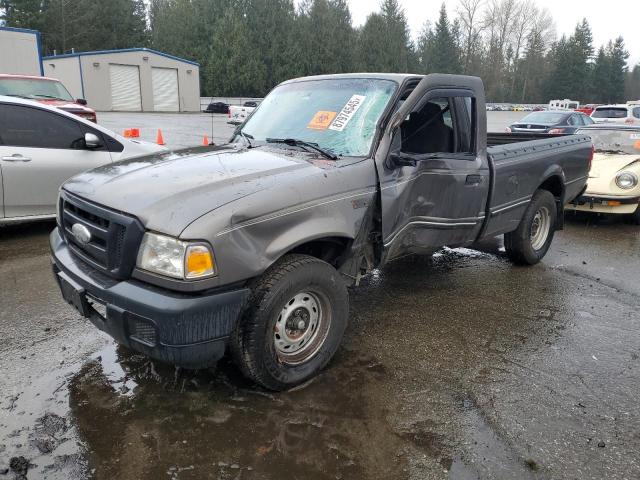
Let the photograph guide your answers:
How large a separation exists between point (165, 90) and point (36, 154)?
41215 millimetres

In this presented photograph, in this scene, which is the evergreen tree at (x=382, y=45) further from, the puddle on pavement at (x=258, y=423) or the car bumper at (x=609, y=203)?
the puddle on pavement at (x=258, y=423)

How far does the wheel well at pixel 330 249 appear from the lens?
10.8 ft

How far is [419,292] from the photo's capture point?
193 inches

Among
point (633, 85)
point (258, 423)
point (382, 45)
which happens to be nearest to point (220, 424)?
point (258, 423)

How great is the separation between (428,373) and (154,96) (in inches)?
1739

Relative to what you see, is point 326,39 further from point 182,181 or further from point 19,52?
point 182,181

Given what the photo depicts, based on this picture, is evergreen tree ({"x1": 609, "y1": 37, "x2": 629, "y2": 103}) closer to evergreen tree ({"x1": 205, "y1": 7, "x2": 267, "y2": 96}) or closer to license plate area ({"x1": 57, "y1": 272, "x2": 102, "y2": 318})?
evergreen tree ({"x1": 205, "y1": 7, "x2": 267, "y2": 96})

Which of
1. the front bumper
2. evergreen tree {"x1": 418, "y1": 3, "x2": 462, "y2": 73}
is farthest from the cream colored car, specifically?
evergreen tree {"x1": 418, "y1": 3, "x2": 462, "y2": 73}

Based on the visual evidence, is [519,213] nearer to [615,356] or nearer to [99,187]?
[615,356]

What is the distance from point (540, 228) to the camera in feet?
19.1

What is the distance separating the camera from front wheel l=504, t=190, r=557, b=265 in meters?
5.39

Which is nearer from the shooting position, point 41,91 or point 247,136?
point 247,136

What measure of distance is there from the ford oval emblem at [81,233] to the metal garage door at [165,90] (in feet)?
143

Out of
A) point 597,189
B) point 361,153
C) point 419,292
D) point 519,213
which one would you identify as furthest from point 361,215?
point 597,189
